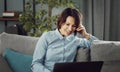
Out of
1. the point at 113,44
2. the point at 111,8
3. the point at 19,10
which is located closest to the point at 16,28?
the point at 19,10

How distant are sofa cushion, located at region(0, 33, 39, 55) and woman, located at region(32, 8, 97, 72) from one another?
0.23m

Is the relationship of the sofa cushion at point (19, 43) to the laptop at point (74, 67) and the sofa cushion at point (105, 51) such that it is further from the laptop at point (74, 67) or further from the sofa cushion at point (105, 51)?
the laptop at point (74, 67)

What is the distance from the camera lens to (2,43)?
218cm

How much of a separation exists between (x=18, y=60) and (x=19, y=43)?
0.53 feet

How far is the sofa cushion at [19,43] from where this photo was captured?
2.11 m

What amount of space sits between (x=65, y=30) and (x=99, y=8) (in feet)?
7.32

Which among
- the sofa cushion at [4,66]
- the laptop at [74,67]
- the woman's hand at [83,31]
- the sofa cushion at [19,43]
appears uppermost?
the woman's hand at [83,31]

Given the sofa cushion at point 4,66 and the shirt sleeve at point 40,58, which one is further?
the sofa cushion at point 4,66

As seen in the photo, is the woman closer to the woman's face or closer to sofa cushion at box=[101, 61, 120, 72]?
the woman's face

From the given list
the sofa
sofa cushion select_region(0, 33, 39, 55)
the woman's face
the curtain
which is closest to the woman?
the woman's face

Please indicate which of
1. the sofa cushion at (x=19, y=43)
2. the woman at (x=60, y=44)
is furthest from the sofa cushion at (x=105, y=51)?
the sofa cushion at (x=19, y=43)

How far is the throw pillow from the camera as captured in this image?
2020mm

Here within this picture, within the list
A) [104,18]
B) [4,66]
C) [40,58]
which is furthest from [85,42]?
[104,18]

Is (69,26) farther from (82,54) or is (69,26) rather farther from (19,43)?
(19,43)
